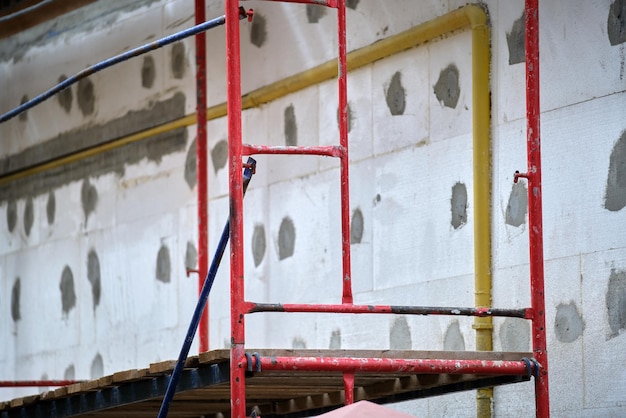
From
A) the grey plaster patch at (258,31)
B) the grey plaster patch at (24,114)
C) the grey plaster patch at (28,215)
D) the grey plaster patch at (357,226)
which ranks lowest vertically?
the grey plaster patch at (357,226)

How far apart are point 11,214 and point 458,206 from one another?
5.76m

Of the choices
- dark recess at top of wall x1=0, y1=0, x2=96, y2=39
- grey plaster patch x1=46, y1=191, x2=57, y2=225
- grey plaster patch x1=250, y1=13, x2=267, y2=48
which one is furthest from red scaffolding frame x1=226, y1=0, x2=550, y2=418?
grey plaster patch x1=46, y1=191, x2=57, y2=225

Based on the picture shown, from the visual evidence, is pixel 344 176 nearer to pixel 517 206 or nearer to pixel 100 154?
pixel 517 206

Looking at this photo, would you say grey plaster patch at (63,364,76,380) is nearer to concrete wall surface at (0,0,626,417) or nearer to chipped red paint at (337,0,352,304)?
concrete wall surface at (0,0,626,417)

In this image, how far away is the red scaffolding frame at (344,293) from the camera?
6559 millimetres

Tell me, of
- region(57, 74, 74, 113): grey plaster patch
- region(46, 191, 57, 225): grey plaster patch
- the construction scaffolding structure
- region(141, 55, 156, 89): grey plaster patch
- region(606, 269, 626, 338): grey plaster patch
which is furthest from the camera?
region(46, 191, 57, 225): grey plaster patch

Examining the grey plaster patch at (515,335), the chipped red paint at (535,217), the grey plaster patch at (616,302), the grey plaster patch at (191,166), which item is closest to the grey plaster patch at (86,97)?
the grey plaster patch at (191,166)

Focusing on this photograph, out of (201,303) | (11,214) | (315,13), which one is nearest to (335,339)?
(315,13)

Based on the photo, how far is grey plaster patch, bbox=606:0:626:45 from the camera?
797cm

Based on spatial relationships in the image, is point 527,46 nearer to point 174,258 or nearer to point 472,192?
point 472,192

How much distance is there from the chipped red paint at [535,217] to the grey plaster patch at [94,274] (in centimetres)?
593

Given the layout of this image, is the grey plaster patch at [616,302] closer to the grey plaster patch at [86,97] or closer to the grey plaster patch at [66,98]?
the grey plaster patch at [86,97]

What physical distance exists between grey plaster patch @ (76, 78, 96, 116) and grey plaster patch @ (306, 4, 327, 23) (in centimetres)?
284

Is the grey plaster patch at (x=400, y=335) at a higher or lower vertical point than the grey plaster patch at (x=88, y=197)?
lower
